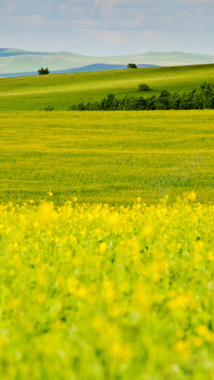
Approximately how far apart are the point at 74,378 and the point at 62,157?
809 inches

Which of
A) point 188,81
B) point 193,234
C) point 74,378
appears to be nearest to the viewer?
point 74,378

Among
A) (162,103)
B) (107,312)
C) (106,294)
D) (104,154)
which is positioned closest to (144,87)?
(162,103)

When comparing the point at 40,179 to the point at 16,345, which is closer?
the point at 16,345

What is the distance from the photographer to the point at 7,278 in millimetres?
4676

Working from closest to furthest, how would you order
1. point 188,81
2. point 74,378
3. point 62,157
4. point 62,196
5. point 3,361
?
point 74,378
point 3,361
point 62,196
point 62,157
point 188,81

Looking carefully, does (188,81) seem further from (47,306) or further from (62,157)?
(47,306)

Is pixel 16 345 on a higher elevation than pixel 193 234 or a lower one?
higher

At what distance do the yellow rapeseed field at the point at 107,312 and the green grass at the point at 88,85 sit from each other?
44.3 metres

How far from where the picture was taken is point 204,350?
117 inches

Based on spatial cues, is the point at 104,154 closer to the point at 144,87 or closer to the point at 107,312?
the point at 107,312

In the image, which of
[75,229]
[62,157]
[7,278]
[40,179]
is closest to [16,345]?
[7,278]

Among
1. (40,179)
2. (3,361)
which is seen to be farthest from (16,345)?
(40,179)

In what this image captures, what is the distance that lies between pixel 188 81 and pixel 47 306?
2440 inches

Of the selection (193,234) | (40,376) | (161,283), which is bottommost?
(193,234)
